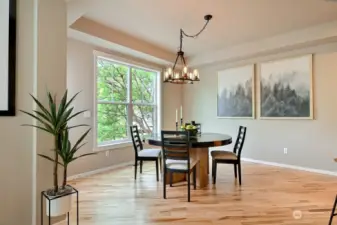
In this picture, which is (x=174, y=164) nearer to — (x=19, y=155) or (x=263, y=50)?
(x=19, y=155)

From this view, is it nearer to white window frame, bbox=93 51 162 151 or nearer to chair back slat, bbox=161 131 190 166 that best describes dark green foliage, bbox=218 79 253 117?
white window frame, bbox=93 51 162 151

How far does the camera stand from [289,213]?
2896 mm

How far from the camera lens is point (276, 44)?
5020mm

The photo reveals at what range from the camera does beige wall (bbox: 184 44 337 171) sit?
4.70 meters

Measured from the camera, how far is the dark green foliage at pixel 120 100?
5113 mm

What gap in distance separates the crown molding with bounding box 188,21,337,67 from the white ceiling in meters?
0.15

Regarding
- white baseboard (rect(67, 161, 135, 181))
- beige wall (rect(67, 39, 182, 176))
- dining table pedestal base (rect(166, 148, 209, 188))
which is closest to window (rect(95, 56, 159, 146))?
beige wall (rect(67, 39, 182, 176))

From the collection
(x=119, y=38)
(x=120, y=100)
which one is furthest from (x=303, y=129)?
(x=119, y=38)

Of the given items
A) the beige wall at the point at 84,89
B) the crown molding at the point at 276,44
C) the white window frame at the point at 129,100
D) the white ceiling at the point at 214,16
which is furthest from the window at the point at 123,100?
the crown molding at the point at 276,44

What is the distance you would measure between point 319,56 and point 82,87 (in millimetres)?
4575

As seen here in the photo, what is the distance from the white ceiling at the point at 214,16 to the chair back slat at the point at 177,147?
184 cm

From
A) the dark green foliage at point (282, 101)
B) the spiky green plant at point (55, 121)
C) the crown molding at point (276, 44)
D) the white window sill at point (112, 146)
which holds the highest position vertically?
the crown molding at point (276, 44)

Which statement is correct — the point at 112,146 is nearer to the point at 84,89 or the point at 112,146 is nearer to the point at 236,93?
the point at 84,89

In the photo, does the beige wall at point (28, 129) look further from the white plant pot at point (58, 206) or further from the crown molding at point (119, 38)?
the crown molding at point (119, 38)
